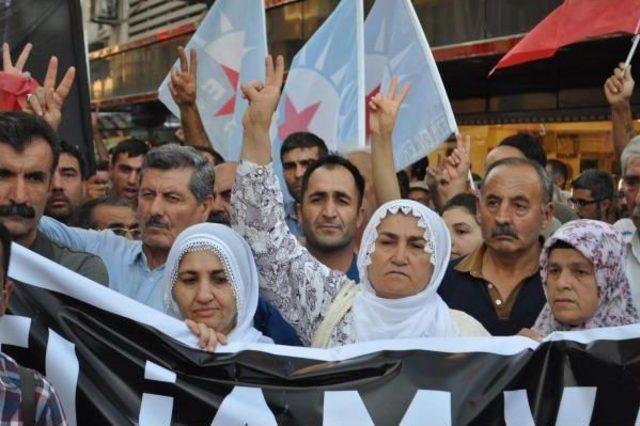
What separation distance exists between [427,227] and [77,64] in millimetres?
2951

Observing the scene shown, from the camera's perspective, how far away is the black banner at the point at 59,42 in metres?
5.21

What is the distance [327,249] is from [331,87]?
2546 millimetres

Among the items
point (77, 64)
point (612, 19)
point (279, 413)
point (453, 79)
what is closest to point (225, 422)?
point (279, 413)

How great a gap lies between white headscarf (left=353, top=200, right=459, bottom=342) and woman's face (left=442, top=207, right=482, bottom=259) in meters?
1.47

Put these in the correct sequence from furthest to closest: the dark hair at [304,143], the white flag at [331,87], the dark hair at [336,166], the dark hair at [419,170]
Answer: the dark hair at [419,170]
the white flag at [331,87]
the dark hair at [304,143]
the dark hair at [336,166]

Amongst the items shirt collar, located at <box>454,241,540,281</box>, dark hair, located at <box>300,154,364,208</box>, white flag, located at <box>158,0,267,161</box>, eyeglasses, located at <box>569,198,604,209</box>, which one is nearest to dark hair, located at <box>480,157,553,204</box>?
shirt collar, located at <box>454,241,540,281</box>

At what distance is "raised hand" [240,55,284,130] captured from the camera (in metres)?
3.42

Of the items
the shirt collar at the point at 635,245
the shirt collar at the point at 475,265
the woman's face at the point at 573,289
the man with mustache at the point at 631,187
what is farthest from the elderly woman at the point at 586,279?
the man with mustache at the point at 631,187

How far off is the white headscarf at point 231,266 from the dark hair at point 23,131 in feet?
2.05

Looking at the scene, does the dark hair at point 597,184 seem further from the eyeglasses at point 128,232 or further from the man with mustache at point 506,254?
the eyeglasses at point 128,232

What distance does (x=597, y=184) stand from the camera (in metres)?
6.65

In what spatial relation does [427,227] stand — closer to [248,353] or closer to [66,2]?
[248,353]

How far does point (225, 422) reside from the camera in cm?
280

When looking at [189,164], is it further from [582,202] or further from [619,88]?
[582,202]
